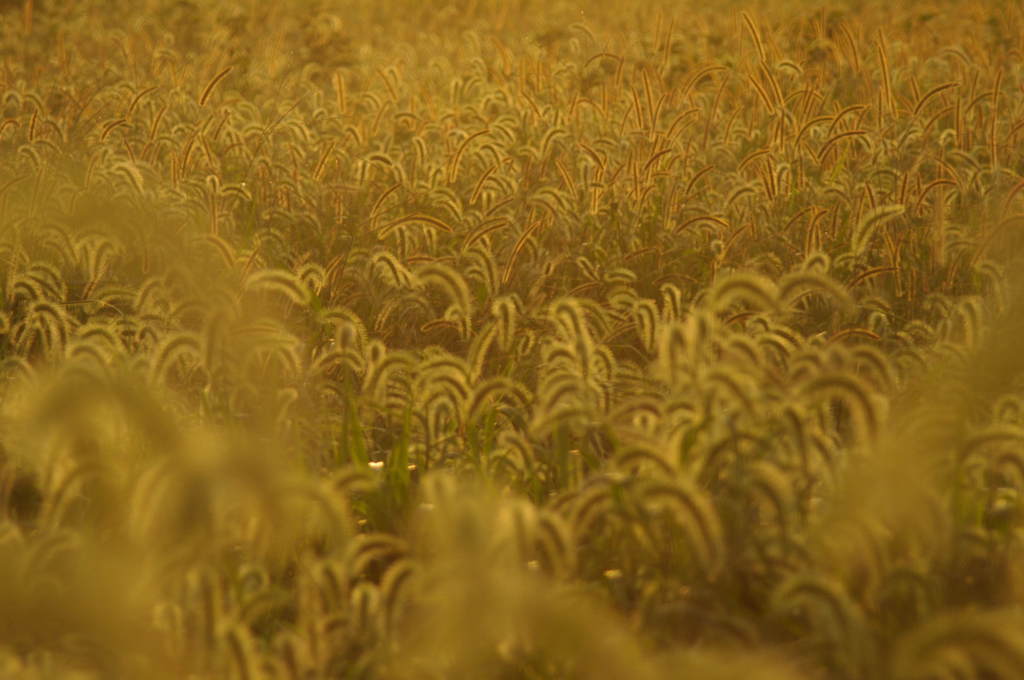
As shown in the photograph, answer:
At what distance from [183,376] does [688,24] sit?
871 centimetres

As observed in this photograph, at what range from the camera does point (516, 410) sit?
10.6ft

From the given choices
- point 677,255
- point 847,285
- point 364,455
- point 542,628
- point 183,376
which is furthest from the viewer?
point 677,255

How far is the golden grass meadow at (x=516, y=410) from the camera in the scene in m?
2.09

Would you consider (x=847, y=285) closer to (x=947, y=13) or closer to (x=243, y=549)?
(x=243, y=549)

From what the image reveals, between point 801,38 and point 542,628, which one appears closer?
point 542,628

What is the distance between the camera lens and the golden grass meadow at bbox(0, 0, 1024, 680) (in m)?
2.09

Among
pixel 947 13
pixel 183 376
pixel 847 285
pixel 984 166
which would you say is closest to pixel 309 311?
pixel 183 376

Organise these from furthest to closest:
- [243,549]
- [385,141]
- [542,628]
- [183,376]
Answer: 1. [385,141]
2. [183,376]
3. [243,549]
4. [542,628]

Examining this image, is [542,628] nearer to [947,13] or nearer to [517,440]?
[517,440]

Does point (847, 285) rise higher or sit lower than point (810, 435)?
higher

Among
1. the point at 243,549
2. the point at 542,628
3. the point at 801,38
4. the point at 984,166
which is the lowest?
the point at 542,628

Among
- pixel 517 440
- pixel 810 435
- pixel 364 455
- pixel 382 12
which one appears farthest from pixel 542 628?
pixel 382 12

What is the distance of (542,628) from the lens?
184 centimetres

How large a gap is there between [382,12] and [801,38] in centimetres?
627
